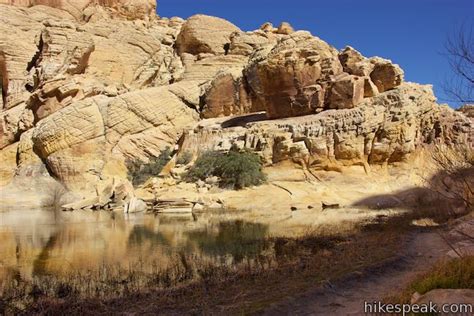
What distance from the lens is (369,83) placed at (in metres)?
29.6

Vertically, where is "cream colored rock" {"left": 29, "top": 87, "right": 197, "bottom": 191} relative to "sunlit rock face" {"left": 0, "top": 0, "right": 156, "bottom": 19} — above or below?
below

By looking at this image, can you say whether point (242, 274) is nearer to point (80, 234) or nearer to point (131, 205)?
point (80, 234)

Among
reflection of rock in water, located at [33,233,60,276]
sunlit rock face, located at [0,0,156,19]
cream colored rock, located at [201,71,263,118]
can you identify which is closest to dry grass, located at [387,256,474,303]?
reflection of rock in water, located at [33,233,60,276]

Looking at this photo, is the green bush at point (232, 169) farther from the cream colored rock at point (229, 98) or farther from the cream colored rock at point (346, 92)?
the cream colored rock at point (229, 98)

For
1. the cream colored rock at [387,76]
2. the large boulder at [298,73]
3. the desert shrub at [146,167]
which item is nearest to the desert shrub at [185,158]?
the desert shrub at [146,167]

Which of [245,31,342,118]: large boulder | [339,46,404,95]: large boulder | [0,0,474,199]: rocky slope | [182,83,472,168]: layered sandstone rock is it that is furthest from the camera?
[339,46,404,95]: large boulder

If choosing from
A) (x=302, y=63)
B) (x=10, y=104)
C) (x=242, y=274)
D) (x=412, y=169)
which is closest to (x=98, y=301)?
(x=242, y=274)

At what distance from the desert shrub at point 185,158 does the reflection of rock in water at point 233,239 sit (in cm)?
1320

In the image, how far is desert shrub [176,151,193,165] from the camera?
3152 cm

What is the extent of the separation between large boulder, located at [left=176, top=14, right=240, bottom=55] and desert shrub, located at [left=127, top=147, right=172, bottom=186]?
1453cm

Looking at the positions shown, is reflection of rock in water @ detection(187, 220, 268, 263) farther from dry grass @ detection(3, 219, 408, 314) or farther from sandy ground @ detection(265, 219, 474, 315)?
sandy ground @ detection(265, 219, 474, 315)

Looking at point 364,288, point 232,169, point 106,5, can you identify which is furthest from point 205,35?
point 364,288

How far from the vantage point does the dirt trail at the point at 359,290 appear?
6613 mm

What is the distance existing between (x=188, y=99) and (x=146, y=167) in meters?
8.18
